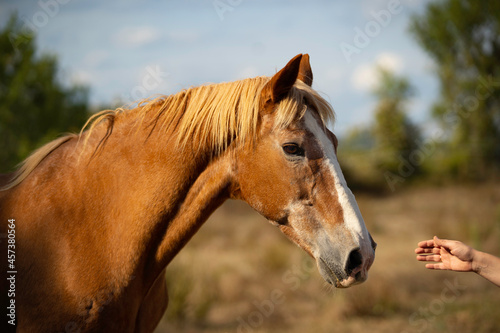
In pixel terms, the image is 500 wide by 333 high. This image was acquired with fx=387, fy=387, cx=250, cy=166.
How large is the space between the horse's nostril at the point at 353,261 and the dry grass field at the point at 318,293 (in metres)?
3.27

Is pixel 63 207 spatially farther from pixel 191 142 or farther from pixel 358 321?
pixel 358 321

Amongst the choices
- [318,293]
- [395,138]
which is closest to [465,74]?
Answer: [395,138]

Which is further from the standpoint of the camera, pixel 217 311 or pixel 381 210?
pixel 381 210

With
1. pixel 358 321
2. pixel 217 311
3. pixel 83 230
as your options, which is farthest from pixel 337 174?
pixel 217 311

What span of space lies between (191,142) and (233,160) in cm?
27

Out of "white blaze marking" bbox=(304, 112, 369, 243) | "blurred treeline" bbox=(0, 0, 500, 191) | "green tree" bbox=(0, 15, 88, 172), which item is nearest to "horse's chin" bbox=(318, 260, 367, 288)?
"white blaze marking" bbox=(304, 112, 369, 243)

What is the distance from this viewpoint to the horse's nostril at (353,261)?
1.96 meters

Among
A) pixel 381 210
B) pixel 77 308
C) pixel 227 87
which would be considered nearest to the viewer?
pixel 77 308

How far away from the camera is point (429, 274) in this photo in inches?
330

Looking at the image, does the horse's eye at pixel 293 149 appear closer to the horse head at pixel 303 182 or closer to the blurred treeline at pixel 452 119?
the horse head at pixel 303 182

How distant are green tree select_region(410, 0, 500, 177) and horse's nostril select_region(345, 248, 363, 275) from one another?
66.6 ft

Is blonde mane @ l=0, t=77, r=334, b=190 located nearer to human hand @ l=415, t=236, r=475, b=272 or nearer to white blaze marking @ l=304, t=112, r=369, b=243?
white blaze marking @ l=304, t=112, r=369, b=243

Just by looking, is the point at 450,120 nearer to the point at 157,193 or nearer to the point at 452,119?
the point at 452,119

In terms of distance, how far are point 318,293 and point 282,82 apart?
6314mm
